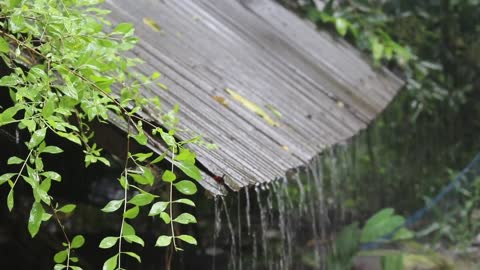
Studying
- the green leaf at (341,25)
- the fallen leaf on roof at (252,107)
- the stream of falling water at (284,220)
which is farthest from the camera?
the green leaf at (341,25)

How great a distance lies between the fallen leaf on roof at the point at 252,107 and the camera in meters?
3.92

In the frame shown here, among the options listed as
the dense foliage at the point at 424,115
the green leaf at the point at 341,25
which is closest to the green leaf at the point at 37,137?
the green leaf at the point at 341,25

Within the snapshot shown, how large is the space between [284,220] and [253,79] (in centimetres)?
87

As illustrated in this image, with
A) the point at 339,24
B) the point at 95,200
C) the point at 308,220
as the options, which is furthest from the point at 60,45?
the point at 308,220

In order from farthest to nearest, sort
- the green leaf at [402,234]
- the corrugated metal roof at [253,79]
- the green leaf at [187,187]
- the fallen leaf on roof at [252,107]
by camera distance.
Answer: the green leaf at [402,234], the fallen leaf on roof at [252,107], the corrugated metal roof at [253,79], the green leaf at [187,187]

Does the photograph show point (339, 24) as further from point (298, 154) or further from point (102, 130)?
point (102, 130)

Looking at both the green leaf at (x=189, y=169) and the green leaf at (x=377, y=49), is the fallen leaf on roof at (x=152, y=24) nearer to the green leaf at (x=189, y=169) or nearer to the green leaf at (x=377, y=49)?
the green leaf at (x=189, y=169)

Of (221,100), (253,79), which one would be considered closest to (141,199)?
(221,100)

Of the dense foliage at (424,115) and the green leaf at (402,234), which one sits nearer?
the dense foliage at (424,115)

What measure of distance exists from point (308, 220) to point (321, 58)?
7.79 feet

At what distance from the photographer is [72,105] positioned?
2.63 meters

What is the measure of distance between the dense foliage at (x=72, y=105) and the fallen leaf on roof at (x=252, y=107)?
0.96 metres

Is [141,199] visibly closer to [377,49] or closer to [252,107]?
Answer: [252,107]

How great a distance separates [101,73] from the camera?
3037 millimetres
